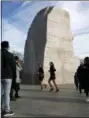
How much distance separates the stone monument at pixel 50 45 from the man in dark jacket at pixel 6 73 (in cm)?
1704

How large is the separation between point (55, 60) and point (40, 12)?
361 centimetres

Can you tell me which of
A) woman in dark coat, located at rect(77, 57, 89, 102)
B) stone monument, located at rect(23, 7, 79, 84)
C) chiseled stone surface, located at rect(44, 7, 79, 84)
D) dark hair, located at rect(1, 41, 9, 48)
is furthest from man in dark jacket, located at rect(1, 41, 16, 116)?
chiseled stone surface, located at rect(44, 7, 79, 84)

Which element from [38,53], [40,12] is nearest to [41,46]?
[38,53]

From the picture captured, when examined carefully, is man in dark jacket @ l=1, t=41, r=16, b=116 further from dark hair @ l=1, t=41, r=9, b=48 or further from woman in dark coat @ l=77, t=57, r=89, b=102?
woman in dark coat @ l=77, t=57, r=89, b=102

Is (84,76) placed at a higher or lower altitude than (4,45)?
lower

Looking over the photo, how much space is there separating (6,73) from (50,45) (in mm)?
18509

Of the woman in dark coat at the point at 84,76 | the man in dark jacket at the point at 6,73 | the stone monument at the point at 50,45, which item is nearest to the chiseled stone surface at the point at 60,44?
the stone monument at the point at 50,45

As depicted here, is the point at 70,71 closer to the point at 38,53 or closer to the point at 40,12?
the point at 38,53

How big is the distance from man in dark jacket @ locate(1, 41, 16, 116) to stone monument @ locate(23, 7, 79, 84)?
17044 millimetres

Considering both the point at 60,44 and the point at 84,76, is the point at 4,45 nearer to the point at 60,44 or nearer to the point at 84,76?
the point at 84,76

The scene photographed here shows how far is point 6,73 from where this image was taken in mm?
9656

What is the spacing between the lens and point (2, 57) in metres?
9.76

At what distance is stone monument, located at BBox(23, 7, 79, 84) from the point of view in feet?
90.3

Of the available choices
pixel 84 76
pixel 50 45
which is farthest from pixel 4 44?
pixel 50 45
